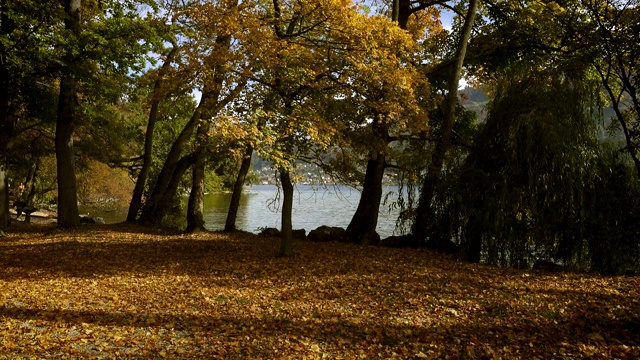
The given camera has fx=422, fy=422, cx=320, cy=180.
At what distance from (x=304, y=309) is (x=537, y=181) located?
20.9 ft

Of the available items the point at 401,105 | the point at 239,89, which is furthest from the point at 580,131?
the point at 239,89

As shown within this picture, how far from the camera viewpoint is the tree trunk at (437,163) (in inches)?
459

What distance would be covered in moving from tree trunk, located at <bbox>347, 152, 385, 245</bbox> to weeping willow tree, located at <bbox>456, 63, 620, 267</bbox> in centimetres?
337

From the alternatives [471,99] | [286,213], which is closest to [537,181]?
[286,213]

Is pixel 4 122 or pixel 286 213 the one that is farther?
pixel 4 122

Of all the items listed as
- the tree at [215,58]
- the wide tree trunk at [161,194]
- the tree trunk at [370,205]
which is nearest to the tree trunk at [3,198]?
the wide tree trunk at [161,194]

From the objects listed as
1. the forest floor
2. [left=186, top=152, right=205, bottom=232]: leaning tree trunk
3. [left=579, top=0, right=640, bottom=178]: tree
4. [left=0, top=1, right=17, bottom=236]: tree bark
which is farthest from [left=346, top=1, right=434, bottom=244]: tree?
[left=0, top=1, right=17, bottom=236]: tree bark

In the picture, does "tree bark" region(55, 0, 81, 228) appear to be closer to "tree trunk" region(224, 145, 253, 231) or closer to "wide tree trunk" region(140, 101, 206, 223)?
"wide tree trunk" region(140, 101, 206, 223)

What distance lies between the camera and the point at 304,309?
6.78 meters

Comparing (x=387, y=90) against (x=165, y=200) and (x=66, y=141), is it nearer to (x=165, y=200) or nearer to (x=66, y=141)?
(x=66, y=141)

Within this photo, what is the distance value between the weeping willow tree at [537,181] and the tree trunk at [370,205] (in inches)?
133

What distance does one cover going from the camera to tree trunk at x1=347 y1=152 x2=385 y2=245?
44.5 ft

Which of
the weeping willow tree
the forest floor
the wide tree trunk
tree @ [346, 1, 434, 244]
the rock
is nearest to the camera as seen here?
the forest floor

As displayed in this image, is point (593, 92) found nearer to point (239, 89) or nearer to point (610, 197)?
point (610, 197)
